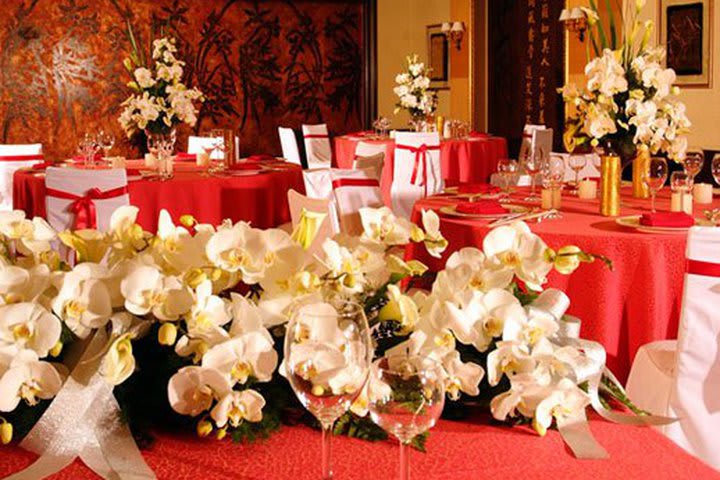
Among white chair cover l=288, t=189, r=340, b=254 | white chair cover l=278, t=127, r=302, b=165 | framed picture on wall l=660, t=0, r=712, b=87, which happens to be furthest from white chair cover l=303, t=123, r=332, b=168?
white chair cover l=288, t=189, r=340, b=254

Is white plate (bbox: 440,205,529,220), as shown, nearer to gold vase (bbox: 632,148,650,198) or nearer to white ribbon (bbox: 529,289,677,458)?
gold vase (bbox: 632,148,650,198)

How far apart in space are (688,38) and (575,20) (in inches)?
58.5

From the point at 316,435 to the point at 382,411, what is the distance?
0.29 meters

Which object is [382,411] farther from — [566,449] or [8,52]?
[8,52]

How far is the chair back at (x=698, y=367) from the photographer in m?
2.67

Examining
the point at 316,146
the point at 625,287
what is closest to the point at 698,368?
the point at 625,287

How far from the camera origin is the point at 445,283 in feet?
4.66

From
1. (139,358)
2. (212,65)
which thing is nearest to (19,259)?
(139,358)

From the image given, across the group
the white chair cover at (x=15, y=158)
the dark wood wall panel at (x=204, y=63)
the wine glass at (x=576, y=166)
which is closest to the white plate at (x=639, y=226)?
the wine glass at (x=576, y=166)

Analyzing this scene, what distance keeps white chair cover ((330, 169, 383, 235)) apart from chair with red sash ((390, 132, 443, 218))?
132 cm

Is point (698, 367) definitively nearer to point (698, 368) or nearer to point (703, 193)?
point (698, 368)

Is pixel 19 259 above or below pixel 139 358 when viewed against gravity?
above

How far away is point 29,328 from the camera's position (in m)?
1.33

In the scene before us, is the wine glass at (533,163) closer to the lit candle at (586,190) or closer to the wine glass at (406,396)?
the lit candle at (586,190)
